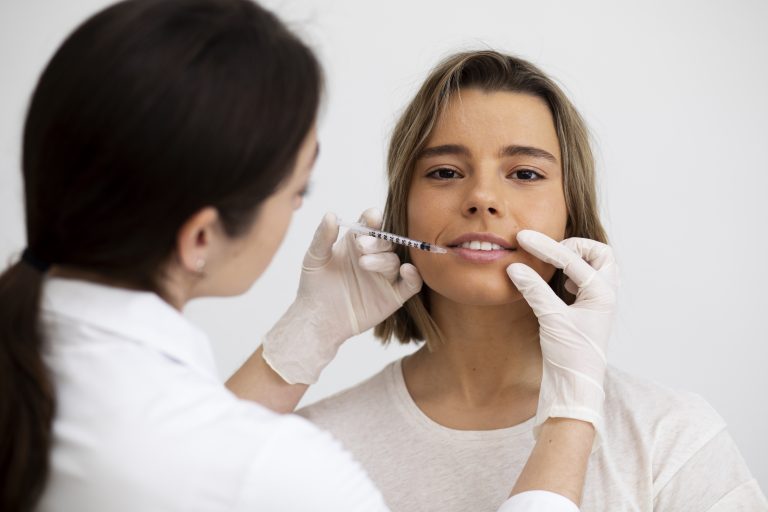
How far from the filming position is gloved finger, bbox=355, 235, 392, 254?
202 centimetres

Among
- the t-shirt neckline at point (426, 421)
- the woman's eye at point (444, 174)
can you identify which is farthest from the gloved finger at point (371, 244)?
the t-shirt neckline at point (426, 421)

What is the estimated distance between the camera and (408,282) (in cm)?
201

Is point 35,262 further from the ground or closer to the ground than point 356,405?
further from the ground

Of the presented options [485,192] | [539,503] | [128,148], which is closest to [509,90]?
[485,192]

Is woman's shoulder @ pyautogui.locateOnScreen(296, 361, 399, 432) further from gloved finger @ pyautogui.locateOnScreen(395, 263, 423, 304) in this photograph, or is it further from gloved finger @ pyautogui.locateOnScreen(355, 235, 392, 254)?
gloved finger @ pyautogui.locateOnScreen(355, 235, 392, 254)

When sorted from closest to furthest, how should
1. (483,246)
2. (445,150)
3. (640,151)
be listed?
(483,246)
(445,150)
(640,151)

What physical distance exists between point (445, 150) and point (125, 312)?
978 millimetres

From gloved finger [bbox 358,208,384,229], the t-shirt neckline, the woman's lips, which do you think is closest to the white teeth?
the woman's lips

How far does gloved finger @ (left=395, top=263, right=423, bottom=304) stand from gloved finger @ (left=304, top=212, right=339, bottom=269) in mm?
178

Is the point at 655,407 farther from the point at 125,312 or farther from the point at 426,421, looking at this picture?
the point at 125,312

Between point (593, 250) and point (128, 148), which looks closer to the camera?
point (128, 148)

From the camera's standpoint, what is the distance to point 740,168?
107 inches

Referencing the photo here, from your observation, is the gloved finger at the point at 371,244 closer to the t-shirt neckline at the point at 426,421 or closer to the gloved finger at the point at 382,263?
the gloved finger at the point at 382,263

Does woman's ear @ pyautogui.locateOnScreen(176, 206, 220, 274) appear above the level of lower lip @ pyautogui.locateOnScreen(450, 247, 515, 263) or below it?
above
